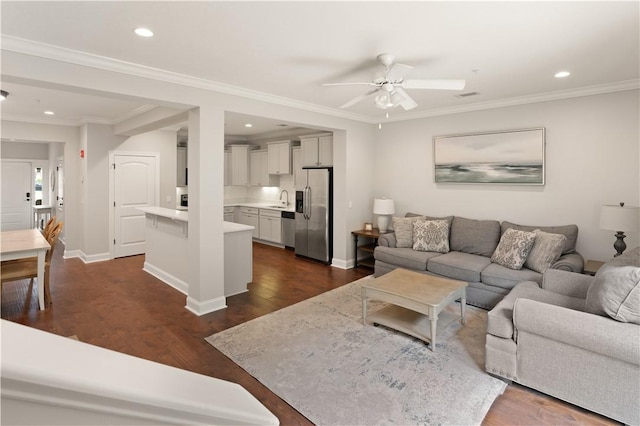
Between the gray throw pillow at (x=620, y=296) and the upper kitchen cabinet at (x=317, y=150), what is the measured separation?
455cm

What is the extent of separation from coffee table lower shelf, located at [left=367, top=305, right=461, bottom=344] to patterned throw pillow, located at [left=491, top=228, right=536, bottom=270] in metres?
0.98

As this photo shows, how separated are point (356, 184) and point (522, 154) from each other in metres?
2.51

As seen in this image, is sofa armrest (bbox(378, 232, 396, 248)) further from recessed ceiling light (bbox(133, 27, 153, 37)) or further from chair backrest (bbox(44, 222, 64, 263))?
chair backrest (bbox(44, 222, 64, 263))

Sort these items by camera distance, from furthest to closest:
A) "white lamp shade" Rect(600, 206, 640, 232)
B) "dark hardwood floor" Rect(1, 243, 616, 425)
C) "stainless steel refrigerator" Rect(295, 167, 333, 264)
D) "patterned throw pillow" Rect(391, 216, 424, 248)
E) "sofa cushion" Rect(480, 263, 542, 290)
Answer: "stainless steel refrigerator" Rect(295, 167, 333, 264), "patterned throw pillow" Rect(391, 216, 424, 248), "sofa cushion" Rect(480, 263, 542, 290), "white lamp shade" Rect(600, 206, 640, 232), "dark hardwood floor" Rect(1, 243, 616, 425)

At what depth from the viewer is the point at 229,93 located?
411cm

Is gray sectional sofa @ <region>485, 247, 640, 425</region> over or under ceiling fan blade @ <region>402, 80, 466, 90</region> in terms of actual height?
under

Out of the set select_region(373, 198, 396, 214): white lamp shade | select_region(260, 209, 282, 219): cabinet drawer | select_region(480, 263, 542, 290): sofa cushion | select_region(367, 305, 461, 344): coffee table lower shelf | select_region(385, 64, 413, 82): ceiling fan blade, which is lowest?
select_region(367, 305, 461, 344): coffee table lower shelf

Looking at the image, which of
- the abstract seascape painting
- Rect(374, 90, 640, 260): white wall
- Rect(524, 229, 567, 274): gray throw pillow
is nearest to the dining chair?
Rect(374, 90, 640, 260): white wall

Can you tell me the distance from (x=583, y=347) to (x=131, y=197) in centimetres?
711

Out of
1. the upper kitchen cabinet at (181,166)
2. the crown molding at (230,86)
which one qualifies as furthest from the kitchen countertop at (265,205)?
the crown molding at (230,86)

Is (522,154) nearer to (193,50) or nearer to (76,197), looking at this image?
(193,50)

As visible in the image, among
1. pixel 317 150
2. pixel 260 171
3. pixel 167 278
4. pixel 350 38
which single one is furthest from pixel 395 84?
pixel 260 171

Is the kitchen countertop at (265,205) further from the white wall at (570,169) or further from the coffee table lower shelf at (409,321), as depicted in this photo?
the coffee table lower shelf at (409,321)

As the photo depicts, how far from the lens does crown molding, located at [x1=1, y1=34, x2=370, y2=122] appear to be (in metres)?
2.81
